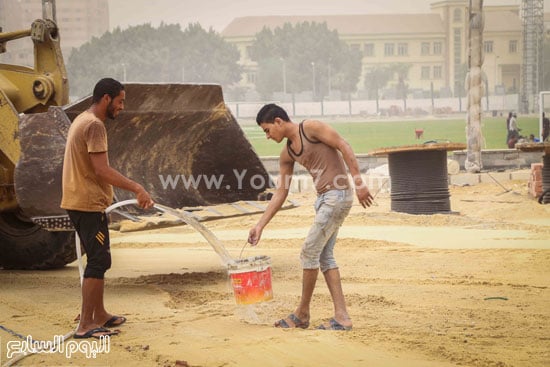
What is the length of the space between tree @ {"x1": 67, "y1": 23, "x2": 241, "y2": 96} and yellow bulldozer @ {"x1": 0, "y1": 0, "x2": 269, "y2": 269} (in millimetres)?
62376

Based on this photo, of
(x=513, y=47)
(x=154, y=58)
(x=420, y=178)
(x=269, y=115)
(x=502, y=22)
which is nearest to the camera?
(x=269, y=115)

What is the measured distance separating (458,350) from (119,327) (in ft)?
8.73

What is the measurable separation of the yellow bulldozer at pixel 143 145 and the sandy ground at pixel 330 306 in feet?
1.49

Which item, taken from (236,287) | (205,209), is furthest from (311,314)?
(205,209)

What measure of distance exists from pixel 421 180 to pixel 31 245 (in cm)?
795

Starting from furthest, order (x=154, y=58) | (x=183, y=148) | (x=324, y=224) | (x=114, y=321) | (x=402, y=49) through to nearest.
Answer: (x=402, y=49)
(x=154, y=58)
(x=183, y=148)
(x=114, y=321)
(x=324, y=224)

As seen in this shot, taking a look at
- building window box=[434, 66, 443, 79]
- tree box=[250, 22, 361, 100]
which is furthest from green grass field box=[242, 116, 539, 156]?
building window box=[434, 66, 443, 79]

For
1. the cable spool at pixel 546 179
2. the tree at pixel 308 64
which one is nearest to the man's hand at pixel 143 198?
the cable spool at pixel 546 179

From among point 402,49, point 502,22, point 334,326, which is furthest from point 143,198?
point 402,49

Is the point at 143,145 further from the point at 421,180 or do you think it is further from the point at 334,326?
the point at 421,180

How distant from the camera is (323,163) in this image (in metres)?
7.29

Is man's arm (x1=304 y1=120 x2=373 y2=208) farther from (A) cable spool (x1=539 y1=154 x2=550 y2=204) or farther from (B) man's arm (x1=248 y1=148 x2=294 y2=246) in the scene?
(A) cable spool (x1=539 y1=154 x2=550 y2=204)

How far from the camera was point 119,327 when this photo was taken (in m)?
7.54

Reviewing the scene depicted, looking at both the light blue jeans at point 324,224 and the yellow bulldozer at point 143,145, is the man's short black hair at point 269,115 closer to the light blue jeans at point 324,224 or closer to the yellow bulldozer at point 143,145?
the light blue jeans at point 324,224
